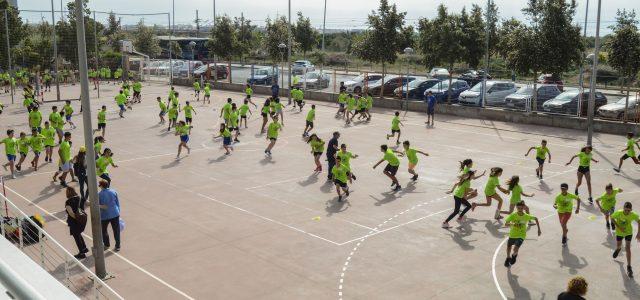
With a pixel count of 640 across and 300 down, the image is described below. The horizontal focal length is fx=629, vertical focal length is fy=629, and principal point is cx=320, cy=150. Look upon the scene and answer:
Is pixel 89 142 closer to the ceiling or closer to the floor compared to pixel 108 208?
closer to the ceiling

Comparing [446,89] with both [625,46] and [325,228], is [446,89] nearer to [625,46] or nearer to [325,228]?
[625,46]

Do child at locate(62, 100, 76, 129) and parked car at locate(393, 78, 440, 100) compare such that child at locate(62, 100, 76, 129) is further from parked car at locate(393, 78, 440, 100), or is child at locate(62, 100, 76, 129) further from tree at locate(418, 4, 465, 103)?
tree at locate(418, 4, 465, 103)

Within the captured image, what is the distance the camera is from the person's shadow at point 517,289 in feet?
35.8

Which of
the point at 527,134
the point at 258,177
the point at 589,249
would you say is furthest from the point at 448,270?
the point at 527,134

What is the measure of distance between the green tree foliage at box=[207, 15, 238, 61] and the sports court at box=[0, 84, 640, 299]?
2564 cm

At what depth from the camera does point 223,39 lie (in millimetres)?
50062

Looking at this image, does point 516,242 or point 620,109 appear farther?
point 620,109

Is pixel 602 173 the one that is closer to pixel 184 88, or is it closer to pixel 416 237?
pixel 416 237

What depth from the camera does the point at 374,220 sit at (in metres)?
15.3

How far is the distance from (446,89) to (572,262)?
2433cm

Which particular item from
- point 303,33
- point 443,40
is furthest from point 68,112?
point 303,33

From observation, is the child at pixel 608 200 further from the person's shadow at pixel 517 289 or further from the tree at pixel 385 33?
the tree at pixel 385 33

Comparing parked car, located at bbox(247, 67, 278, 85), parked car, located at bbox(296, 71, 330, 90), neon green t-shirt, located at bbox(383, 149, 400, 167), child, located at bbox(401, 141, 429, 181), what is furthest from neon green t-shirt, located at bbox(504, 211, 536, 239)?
parked car, located at bbox(247, 67, 278, 85)

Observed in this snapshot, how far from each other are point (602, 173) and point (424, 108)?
603 inches
